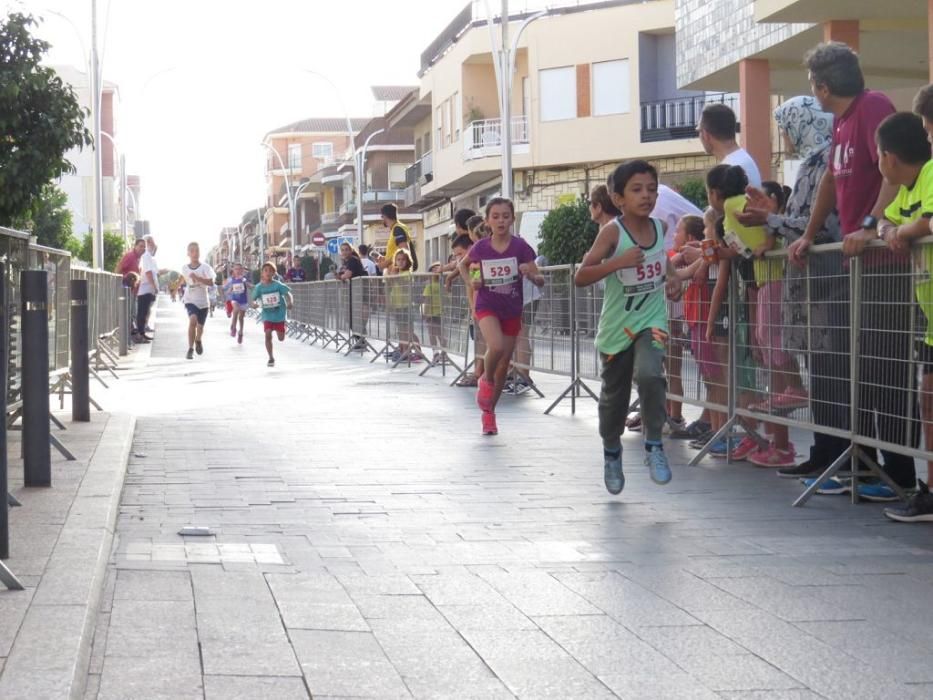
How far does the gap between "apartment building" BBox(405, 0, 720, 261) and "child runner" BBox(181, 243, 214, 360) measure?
1956 cm

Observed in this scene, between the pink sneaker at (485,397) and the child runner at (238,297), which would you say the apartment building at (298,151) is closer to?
the child runner at (238,297)

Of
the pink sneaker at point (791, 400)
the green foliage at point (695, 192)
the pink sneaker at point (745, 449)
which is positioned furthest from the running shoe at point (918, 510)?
the green foliage at point (695, 192)

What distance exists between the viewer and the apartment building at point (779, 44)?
2050cm

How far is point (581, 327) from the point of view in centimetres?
1357

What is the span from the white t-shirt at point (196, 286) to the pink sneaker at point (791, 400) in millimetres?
16892

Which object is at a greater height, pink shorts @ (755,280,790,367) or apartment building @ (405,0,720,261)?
apartment building @ (405,0,720,261)

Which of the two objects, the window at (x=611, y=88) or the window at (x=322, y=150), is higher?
the window at (x=322, y=150)

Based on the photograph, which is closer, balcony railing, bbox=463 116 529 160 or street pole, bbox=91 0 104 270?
street pole, bbox=91 0 104 270

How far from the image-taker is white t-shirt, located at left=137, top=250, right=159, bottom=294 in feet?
92.4

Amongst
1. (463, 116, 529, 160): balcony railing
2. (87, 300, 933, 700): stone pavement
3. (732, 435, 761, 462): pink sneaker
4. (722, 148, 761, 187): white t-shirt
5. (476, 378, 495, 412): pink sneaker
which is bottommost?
(87, 300, 933, 700): stone pavement

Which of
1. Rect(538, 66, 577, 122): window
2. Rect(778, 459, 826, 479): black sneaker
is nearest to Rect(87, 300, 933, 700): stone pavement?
Rect(778, 459, 826, 479): black sneaker

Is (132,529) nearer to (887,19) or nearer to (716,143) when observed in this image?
(716,143)

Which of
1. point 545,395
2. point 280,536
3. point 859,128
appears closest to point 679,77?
point 545,395

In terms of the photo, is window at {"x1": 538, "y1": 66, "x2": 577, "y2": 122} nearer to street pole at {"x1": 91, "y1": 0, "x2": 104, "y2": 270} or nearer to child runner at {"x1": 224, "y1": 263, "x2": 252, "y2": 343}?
child runner at {"x1": 224, "y1": 263, "x2": 252, "y2": 343}
